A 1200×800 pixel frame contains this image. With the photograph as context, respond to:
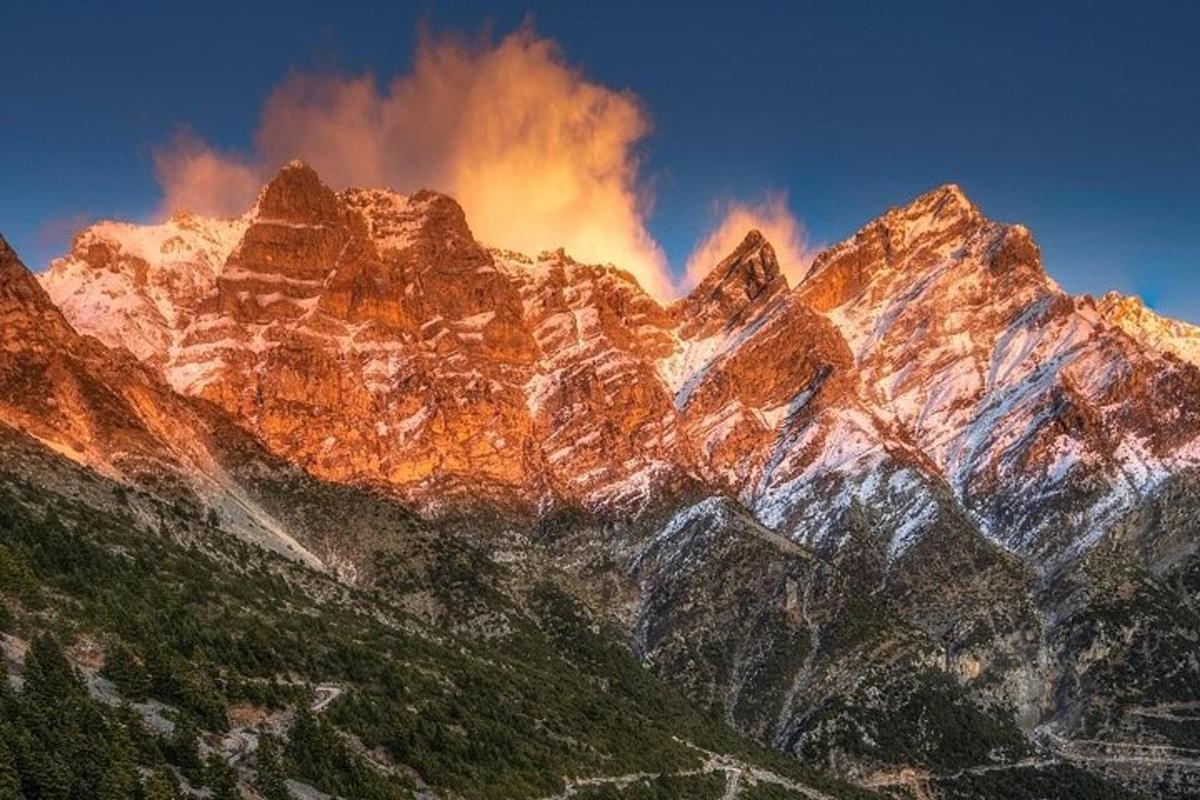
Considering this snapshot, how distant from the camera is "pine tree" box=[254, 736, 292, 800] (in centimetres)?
6184

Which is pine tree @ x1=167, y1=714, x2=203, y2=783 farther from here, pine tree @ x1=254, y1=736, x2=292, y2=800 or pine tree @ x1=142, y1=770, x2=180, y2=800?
pine tree @ x1=142, y1=770, x2=180, y2=800

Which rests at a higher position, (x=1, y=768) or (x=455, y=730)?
(x=455, y=730)

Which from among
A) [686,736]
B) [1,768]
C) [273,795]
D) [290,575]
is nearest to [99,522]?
[290,575]

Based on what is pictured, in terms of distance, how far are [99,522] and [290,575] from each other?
45.1m

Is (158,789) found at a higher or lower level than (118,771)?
lower

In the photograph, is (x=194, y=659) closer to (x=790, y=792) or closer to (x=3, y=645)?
(x=3, y=645)

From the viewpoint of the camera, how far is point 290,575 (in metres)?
166

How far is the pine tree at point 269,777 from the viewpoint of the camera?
61.8 m

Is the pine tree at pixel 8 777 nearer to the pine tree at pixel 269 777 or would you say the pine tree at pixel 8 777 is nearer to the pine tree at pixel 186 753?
the pine tree at pixel 186 753

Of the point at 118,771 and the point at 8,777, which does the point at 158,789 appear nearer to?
the point at 118,771

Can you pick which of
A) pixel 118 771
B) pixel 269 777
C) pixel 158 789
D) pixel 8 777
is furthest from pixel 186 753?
pixel 8 777

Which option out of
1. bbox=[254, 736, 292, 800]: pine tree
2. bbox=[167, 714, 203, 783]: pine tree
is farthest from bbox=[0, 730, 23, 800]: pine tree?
bbox=[254, 736, 292, 800]: pine tree

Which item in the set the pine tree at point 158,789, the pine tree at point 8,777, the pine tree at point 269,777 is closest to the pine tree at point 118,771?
the pine tree at point 158,789

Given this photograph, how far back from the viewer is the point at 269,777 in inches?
2458
